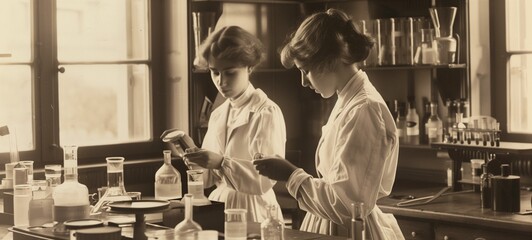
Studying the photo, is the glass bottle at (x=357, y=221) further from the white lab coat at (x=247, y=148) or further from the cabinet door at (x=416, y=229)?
the cabinet door at (x=416, y=229)

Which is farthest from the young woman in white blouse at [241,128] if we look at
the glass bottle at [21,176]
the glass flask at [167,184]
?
the glass bottle at [21,176]

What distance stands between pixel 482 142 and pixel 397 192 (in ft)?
1.96

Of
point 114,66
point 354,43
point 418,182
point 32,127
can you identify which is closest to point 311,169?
point 418,182

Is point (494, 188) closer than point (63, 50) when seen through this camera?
Yes

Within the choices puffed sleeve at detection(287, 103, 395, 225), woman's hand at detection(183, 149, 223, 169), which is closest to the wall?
woman's hand at detection(183, 149, 223, 169)

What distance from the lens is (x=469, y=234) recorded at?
13.4ft

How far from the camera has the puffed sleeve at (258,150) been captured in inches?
157

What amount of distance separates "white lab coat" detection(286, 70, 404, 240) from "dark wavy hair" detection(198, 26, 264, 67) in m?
1.04

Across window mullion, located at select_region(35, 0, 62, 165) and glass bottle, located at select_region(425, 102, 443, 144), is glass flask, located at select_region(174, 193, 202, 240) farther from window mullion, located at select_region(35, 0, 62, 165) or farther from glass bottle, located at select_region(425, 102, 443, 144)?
glass bottle, located at select_region(425, 102, 443, 144)

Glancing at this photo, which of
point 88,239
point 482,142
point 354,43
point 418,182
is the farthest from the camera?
point 418,182

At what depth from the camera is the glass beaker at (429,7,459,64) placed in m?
4.92

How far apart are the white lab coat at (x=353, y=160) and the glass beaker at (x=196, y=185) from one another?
34 centimetres

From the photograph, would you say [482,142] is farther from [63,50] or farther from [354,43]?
[63,50]

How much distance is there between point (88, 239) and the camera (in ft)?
8.68
